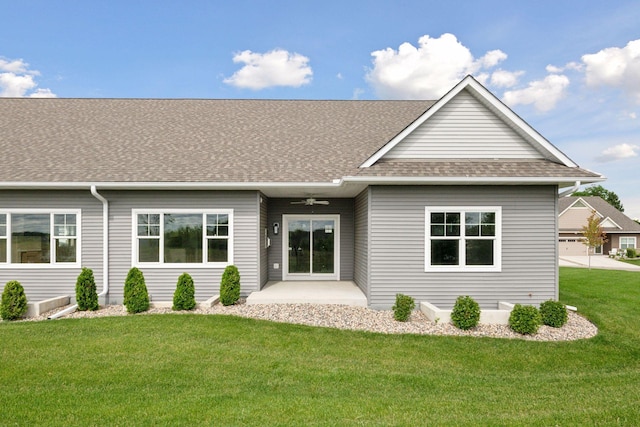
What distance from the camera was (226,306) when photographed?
9789 mm

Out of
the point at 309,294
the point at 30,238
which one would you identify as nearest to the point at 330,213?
the point at 309,294

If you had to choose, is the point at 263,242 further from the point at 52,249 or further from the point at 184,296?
the point at 52,249

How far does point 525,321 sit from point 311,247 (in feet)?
23.5

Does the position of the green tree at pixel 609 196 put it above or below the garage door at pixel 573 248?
above

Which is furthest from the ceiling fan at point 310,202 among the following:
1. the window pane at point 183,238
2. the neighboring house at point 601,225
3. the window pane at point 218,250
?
the neighboring house at point 601,225

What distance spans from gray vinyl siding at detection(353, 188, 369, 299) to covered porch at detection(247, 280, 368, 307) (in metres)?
0.32

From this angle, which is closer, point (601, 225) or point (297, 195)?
point (297, 195)

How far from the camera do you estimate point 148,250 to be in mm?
10781

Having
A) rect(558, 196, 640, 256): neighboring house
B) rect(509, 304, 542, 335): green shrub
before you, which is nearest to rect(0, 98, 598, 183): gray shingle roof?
rect(509, 304, 542, 335): green shrub

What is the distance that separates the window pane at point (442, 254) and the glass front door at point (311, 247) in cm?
415

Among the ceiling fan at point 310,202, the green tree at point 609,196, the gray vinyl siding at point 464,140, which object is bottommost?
the ceiling fan at point 310,202

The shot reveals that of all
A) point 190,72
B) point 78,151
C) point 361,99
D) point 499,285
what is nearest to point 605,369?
point 499,285

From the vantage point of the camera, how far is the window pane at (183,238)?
10758 mm

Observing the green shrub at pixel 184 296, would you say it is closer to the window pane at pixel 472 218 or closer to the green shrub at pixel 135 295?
the green shrub at pixel 135 295
